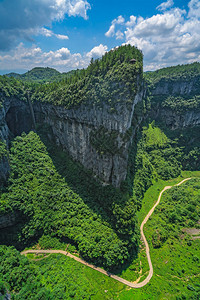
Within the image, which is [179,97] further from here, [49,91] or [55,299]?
[55,299]

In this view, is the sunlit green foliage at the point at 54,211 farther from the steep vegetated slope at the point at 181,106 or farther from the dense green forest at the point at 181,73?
the dense green forest at the point at 181,73

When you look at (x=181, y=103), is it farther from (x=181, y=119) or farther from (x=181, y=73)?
(x=181, y=73)

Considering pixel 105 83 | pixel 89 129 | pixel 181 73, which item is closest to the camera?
pixel 105 83

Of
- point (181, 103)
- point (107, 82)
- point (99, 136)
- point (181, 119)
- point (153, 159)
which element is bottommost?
point (153, 159)

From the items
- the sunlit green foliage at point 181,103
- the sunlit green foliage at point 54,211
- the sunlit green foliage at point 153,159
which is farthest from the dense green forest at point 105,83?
the sunlit green foliage at point 181,103

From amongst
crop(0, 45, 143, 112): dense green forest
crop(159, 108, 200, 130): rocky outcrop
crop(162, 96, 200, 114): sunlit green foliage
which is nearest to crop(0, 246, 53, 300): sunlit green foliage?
crop(0, 45, 143, 112): dense green forest

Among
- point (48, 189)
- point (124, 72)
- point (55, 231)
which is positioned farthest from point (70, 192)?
point (124, 72)

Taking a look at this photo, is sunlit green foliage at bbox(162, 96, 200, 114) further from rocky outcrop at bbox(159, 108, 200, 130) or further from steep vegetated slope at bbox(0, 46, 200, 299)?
steep vegetated slope at bbox(0, 46, 200, 299)

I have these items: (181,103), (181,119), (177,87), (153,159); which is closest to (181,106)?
(181,103)

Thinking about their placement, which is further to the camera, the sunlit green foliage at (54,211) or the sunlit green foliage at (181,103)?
the sunlit green foliage at (181,103)
